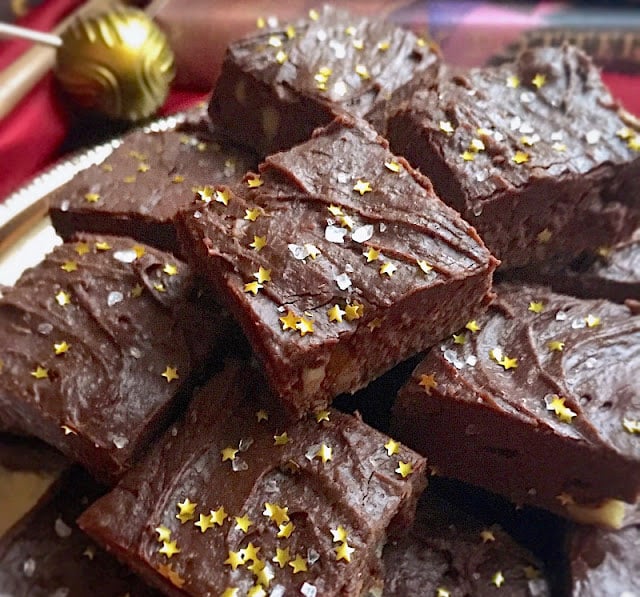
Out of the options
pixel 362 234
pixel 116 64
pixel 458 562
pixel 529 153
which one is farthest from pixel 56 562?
pixel 116 64

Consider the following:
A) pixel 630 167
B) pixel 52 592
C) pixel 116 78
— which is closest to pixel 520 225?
pixel 630 167

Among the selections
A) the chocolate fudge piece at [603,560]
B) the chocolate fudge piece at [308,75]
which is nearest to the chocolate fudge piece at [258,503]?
the chocolate fudge piece at [603,560]

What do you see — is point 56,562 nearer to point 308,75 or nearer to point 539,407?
point 539,407

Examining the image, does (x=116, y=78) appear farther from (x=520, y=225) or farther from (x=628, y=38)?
(x=628, y=38)

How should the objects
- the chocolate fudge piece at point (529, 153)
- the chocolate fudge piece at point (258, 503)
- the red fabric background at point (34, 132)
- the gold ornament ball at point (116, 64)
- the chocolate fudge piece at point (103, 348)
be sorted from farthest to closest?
the red fabric background at point (34, 132) → the gold ornament ball at point (116, 64) → the chocolate fudge piece at point (529, 153) → the chocolate fudge piece at point (103, 348) → the chocolate fudge piece at point (258, 503)

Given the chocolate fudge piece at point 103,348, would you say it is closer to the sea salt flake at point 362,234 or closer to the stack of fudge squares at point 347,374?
the stack of fudge squares at point 347,374
